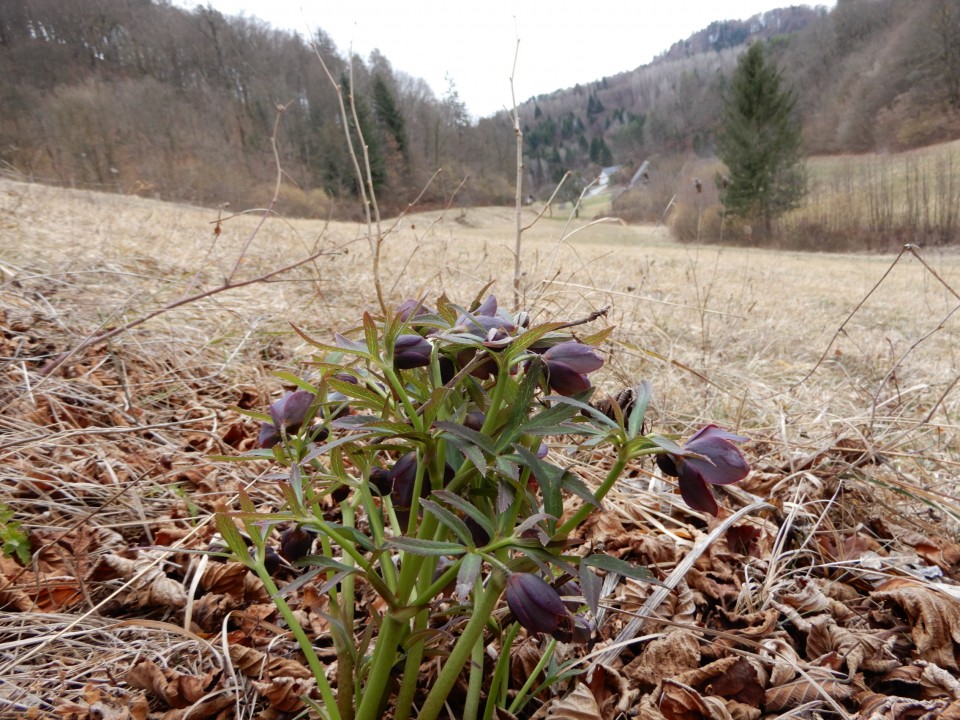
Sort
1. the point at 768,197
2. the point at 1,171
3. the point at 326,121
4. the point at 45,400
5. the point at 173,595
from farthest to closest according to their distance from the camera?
the point at 326,121
the point at 768,197
the point at 1,171
the point at 45,400
the point at 173,595

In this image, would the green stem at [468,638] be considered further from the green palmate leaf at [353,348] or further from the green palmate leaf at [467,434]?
the green palmate leaf at [353,348]

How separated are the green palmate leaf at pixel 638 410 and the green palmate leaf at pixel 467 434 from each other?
5.0 inches

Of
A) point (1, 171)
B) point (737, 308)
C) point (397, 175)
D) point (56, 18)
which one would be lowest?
point (737, 308)

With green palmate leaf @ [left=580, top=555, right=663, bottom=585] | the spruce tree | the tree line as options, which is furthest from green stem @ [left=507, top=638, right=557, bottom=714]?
the spruce tree

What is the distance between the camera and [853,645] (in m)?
0.81

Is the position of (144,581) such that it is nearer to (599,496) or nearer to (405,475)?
(405,475)

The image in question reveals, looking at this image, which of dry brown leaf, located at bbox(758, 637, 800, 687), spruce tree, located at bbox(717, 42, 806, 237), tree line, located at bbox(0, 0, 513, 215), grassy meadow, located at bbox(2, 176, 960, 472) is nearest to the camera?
dry brown leaf, located at bbox(758, 637, 800, 687)

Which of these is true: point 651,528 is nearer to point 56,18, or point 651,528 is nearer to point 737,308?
point 737,308

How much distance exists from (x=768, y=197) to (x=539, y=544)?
857 inches

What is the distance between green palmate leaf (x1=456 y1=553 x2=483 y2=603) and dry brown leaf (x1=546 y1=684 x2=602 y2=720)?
12.9 inches

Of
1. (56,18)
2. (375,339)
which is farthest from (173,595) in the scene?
(56,18)

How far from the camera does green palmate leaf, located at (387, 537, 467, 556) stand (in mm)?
464

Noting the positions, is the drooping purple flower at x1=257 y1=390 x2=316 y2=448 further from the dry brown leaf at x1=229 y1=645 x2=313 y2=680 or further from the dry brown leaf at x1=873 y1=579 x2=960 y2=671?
the dry brown leaf at x1=873 y1=579 x2=960 y2=671

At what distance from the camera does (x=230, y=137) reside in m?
28.0
